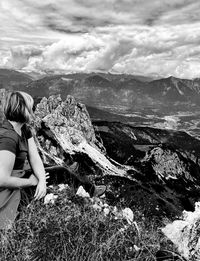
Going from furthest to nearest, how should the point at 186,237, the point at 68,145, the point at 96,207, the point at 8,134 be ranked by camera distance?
1. the point at 68,145
2. the point at 186,237
3. the point at 96,207
4. the point at 8,134

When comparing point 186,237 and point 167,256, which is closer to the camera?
point 167,256

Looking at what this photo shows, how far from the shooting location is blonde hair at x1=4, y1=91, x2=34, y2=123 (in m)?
5.92

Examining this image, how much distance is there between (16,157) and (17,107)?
107cm

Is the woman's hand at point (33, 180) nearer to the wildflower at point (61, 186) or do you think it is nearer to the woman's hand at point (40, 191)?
the woman's hand at point (40, 191)

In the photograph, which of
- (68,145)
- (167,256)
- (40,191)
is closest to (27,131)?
(40,191)

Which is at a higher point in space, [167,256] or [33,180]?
[33,180]

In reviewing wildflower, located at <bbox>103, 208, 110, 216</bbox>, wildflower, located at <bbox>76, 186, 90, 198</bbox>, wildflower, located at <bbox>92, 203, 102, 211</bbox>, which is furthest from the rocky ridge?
wildflower, located at <bbox>103, 208, 110, 216</bbox>

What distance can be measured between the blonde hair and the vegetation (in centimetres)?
178

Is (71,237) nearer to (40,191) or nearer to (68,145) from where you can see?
(40,191)

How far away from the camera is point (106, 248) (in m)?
4.78

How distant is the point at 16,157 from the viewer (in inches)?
247

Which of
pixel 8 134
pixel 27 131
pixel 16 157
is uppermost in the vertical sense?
pixel 8 134

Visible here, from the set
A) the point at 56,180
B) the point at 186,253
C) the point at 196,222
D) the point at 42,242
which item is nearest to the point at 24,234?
the point at 42,242

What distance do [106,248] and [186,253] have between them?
3.63 meters
